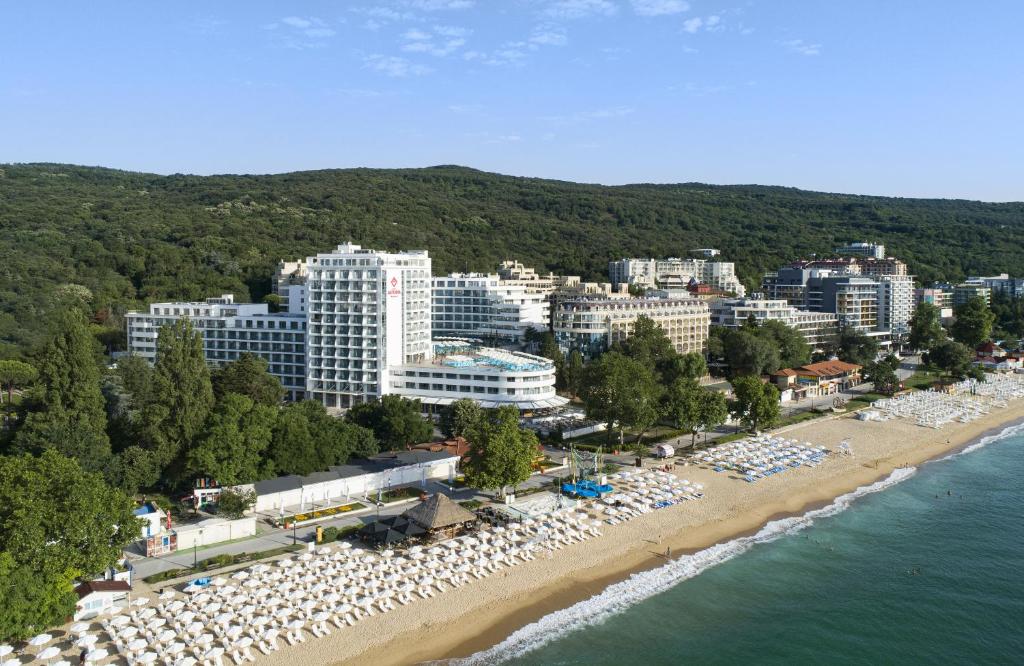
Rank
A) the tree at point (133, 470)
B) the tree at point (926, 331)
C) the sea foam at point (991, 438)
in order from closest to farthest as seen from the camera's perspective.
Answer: the tree at point (133, 470)
the sea foam at point (991, 438)
the tree at point (926, 331)

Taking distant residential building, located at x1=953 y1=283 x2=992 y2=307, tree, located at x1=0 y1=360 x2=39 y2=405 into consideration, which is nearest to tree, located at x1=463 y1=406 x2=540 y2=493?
tree, located at x1=0 y1=360 x2=39 y2=405

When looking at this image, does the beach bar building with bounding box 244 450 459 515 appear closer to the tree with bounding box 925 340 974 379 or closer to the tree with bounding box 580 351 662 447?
the tree with bounding box 580 351 662 447

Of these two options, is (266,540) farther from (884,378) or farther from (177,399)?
(884,378)

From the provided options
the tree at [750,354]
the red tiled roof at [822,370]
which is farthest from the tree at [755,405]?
the red tiled roof at [822,370]

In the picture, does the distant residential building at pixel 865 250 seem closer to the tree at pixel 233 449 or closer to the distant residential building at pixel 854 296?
the distant residential building at pixel 854 296

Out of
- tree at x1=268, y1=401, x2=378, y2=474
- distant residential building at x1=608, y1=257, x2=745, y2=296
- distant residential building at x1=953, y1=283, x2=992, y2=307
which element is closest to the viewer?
Result: tree at x1=268, y1=401, x2=378, y2=474

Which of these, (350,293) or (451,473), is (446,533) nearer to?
(451,473)

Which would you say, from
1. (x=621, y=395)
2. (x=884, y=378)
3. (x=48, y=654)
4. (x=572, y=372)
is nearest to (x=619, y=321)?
(x=572, y=372)
